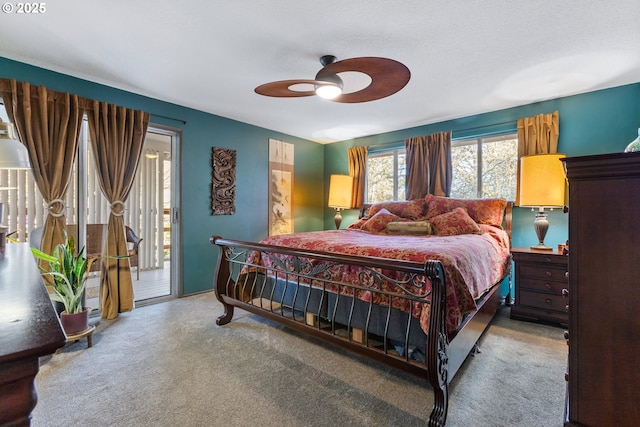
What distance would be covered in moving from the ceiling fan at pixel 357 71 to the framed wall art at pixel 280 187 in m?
2.27

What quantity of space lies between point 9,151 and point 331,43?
84.9 inches

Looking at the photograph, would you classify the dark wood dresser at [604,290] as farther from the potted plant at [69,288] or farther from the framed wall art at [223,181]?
the framed wall art at [223,181]

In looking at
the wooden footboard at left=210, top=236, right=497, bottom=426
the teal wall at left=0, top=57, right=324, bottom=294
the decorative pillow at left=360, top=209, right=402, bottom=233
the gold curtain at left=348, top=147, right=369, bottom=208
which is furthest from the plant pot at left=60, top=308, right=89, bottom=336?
the gold curtain at left=348, top=147, right=369, bottom=208

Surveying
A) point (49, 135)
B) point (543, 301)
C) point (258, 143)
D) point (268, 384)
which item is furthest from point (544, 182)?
point (49, 135)

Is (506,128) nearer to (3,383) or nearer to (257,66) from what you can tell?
(257,66)

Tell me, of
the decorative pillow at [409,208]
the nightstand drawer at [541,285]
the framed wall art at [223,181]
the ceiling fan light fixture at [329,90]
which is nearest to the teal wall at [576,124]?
the nightstand drawer at [541,285]

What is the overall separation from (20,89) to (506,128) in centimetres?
496

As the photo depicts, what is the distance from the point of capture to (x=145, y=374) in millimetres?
1896

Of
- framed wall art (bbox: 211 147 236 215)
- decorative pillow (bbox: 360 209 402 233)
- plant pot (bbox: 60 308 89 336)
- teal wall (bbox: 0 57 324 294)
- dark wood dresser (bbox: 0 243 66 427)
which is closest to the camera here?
dark wood dresser (bbox: 0 243 66 427)

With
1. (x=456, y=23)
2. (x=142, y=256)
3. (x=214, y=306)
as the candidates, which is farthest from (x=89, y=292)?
(x=456, y=23)

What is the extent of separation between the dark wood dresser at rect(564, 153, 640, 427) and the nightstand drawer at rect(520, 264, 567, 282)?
1826mm

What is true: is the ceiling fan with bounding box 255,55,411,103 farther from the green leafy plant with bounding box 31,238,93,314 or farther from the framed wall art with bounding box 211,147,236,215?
the green leafy plant with bounding box 31,238,93,314

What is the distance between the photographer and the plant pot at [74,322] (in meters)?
2.19

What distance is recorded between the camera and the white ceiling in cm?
185
